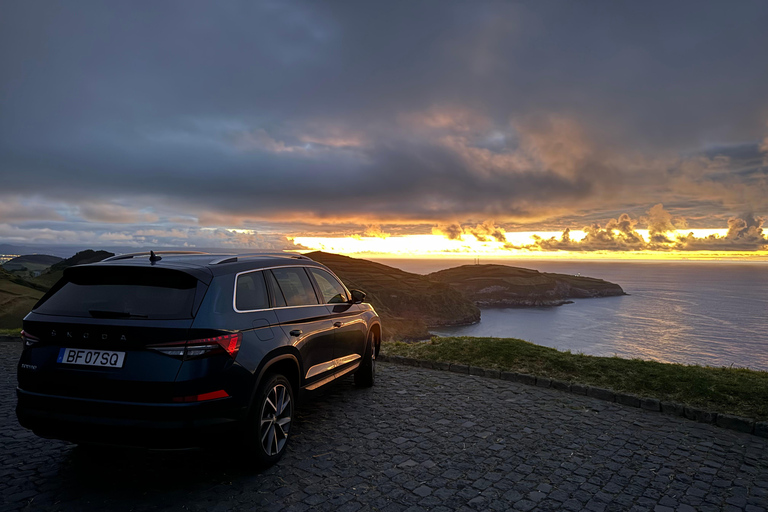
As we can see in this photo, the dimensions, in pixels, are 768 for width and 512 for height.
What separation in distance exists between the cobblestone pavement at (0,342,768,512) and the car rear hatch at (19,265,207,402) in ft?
2.94

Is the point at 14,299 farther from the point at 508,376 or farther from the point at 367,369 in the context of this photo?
the point at 508,376

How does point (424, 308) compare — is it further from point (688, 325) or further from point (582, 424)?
point (582, 424)

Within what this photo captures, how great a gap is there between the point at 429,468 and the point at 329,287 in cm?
272

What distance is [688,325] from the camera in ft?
381

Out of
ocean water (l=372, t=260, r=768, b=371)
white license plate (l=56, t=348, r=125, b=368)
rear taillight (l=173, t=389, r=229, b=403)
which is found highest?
white license plate (l=56, t=348, r=125, b=368)

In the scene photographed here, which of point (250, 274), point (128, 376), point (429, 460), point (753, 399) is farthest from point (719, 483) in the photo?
point (128, 376)

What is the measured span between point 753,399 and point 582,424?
2.81m

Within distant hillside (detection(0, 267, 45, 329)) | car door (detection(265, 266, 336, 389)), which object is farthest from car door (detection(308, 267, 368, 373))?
distant hillside (detection(0, 267, 45, 329))

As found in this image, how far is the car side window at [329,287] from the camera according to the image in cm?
602

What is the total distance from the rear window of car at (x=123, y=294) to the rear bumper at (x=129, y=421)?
694 mm

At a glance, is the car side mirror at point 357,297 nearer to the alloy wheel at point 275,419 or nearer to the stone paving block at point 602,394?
the alloy wheel at point 275,419

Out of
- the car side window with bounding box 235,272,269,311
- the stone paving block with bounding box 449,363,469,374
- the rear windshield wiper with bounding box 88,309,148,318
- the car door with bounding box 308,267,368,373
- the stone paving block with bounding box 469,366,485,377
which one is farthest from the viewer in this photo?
the stone paving block with bounding box 449,363,469,374

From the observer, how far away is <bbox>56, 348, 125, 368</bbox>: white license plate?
3.59 meters

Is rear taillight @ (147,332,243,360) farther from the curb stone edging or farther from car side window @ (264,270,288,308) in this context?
the curb stone edging
